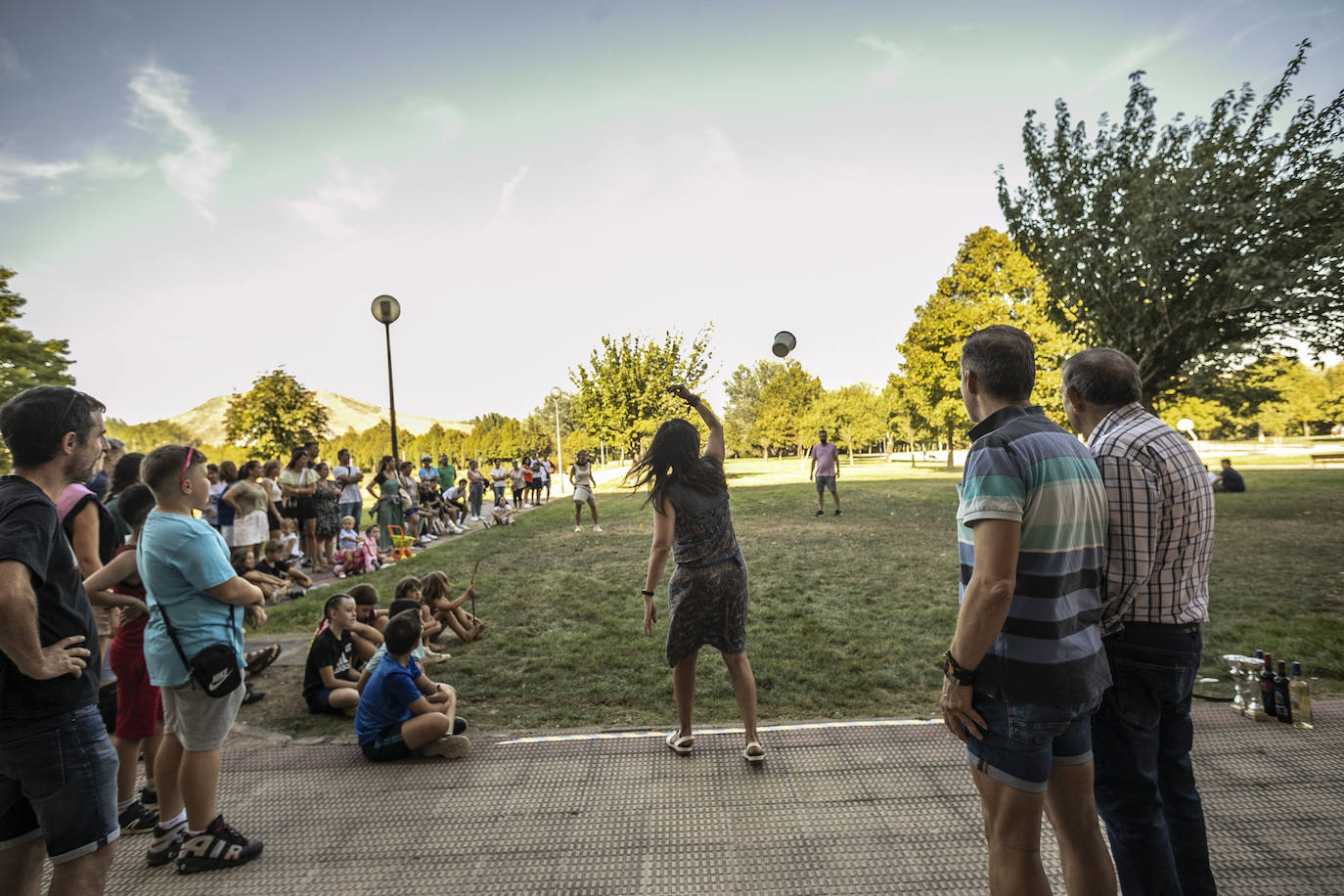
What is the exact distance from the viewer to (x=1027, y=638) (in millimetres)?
1985

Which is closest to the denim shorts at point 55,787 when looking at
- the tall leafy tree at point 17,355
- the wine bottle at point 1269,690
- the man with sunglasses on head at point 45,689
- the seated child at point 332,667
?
the man with sunglasses on head at point 45,689

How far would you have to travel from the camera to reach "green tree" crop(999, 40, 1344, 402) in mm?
11648

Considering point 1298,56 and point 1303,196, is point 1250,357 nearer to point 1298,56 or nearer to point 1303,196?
point 1303,196

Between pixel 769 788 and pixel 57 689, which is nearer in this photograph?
pixel 57 689

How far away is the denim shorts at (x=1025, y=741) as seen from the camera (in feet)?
6.44

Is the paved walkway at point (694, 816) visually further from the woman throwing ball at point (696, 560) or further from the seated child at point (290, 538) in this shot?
the seated child at point (290, 538)

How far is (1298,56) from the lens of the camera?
39.5 feet

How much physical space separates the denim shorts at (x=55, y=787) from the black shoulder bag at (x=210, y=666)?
68 centimetres

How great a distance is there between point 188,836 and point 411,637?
139 centimetres

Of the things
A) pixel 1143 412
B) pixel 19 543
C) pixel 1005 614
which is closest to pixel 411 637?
pixel 19 543

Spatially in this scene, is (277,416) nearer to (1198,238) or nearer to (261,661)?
(261,661)

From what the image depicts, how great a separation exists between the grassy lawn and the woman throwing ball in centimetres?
104

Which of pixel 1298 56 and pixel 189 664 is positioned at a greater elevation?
pixel 1298 56

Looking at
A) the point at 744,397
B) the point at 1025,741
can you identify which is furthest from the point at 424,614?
the point at 744,397
